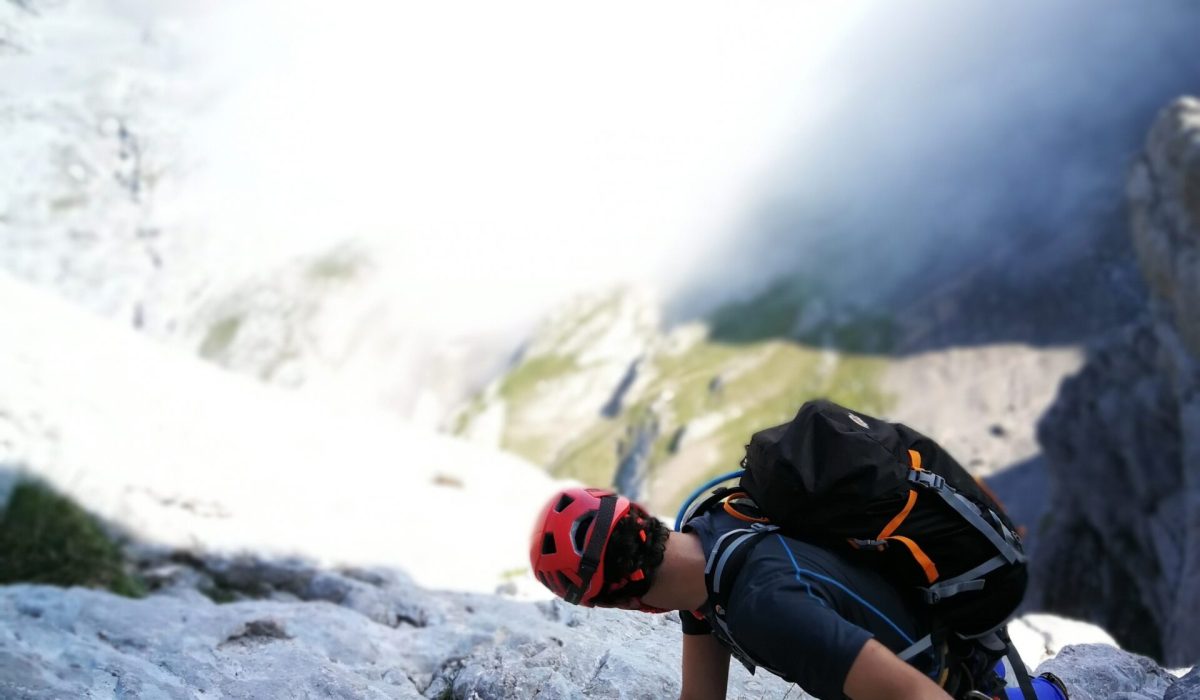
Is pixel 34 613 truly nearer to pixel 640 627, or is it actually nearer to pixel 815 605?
pixel 640 627

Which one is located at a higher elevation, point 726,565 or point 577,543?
point 577,543

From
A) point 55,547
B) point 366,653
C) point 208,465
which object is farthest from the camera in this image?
point 208,465

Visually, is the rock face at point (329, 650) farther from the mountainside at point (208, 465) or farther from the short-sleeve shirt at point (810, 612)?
the mountainside at point (208, 465)

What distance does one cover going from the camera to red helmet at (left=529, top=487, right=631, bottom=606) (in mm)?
5871

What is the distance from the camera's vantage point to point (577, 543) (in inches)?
238

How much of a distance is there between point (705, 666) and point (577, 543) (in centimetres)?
185

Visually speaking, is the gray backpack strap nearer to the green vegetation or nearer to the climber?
the climber

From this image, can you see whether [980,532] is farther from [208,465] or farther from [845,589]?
[208,465]

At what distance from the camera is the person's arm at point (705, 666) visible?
6.79 metres

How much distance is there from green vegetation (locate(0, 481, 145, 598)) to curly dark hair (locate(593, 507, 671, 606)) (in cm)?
1045

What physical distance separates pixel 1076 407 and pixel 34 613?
8695 centimetres

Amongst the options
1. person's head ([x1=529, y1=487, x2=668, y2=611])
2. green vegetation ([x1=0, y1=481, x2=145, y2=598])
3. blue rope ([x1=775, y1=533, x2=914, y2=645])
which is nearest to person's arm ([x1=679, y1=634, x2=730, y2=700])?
person's head ([x1=529, y1=487, x2=668, y2=611])

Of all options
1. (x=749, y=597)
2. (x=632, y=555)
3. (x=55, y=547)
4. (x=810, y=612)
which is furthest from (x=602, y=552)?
(x=55, y=547)

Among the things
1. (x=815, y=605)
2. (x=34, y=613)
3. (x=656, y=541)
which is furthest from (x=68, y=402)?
(x=815, y=605)
